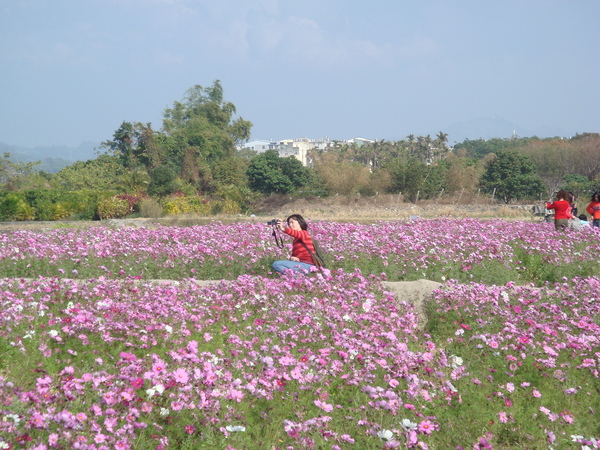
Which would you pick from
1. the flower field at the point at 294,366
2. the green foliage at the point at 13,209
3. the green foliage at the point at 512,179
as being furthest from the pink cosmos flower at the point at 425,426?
the green foliage at the point at 512,179

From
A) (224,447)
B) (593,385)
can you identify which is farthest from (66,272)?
(593,385)

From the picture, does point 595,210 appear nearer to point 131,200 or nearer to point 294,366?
point 294,366

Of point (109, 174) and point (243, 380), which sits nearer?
point (243, 380)

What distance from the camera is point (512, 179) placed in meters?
39.7

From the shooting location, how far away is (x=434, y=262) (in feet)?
30.8

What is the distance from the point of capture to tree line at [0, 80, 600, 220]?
84.5 feet

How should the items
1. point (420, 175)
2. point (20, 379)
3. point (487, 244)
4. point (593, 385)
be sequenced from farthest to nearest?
point (420, 175) → point (487, 244) → point (593, 385) → point (20, 379)

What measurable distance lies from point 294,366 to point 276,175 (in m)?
33.7

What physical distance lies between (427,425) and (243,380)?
1.35m

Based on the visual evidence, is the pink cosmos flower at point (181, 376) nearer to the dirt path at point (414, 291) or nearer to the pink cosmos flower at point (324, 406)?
the pink cosmos flower at point (324, 406)

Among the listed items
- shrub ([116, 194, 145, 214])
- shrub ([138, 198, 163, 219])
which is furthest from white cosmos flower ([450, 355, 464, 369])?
shrub ([116, 194, 145, 214])

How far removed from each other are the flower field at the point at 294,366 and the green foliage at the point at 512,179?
3473cm

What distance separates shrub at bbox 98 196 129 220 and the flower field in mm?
19551

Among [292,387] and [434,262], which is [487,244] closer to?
[434,262]
